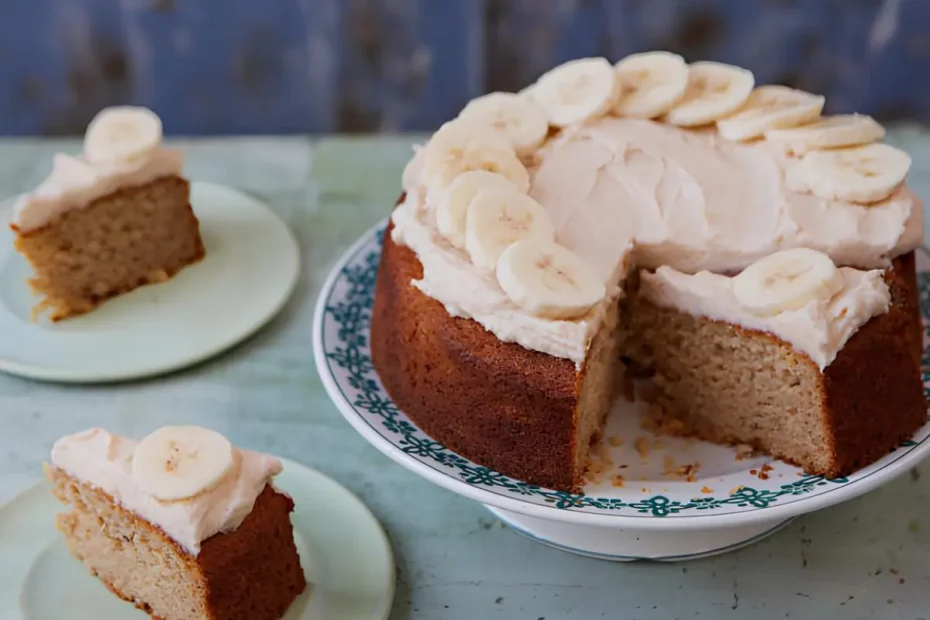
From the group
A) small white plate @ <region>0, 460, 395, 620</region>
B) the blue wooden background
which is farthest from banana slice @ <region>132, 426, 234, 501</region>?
the blue wooden background

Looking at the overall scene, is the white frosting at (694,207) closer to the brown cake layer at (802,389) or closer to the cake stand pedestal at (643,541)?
the brown cake layer at (802,389)

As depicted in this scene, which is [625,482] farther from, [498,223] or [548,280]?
[498,223]

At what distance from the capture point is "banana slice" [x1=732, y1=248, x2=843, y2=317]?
7.38 ft

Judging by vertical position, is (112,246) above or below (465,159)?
below

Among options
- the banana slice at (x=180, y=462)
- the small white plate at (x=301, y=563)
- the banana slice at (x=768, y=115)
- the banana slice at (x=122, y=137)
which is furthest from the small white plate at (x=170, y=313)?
the banana slice at (x=768, y=115)

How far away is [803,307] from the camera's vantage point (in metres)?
2.24

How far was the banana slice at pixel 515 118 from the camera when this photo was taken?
2.69 metres

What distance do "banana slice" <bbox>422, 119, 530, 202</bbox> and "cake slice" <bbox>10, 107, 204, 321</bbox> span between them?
3.62ft

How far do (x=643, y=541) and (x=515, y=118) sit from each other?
3.53ft

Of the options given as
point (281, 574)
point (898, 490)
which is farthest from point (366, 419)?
point (898, 490)

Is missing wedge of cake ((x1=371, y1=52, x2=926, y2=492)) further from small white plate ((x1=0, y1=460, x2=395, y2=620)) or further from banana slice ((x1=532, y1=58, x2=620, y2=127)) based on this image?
small white plate ((x1=0, y1=460, x2=395, y2=620))

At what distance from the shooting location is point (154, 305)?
10.6 feet

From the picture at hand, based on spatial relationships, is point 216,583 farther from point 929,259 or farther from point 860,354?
point 929,259

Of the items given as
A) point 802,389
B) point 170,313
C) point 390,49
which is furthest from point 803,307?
point 390,49
